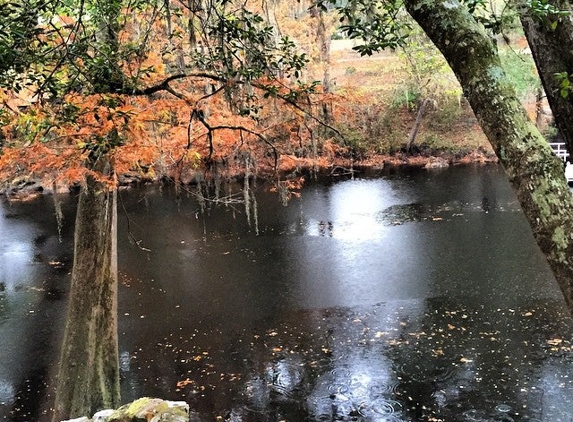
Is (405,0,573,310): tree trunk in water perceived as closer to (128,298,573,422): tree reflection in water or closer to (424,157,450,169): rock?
(128,298,573,422): tree reflection in water

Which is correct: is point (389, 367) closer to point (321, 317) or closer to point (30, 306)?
point (321, 317)

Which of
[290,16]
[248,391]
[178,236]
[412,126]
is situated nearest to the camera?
[248,391]

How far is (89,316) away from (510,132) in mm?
5438

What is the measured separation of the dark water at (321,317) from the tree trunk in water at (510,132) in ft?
16.0

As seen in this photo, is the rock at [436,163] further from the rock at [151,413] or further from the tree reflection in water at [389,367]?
the rock at [151,413]

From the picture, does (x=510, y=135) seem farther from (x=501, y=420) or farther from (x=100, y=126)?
(x=501, y=420)

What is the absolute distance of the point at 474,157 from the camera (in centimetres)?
2570

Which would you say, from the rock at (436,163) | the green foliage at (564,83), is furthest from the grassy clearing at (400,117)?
the green foliage at (564,83)

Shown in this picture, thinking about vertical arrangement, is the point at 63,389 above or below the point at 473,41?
below

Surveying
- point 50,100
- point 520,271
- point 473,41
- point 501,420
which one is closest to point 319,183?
point 520,271

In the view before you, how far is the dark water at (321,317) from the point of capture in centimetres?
682

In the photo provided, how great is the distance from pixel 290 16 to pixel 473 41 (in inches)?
974

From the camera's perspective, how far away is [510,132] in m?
1.93

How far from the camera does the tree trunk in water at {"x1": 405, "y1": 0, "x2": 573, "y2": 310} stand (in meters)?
1.86
